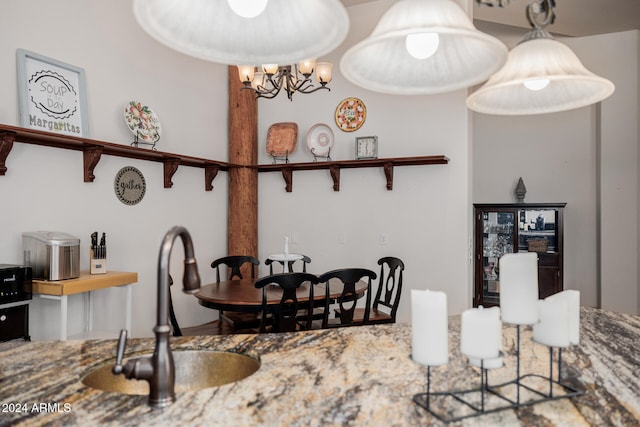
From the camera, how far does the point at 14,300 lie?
8.52ft

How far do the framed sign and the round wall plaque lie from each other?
47cm

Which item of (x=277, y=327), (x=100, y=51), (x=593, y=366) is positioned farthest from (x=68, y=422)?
(x=100, y=51)

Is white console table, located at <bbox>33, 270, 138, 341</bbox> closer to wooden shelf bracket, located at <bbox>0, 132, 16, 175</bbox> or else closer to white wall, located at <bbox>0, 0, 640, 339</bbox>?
white wall, located at <bbox>0, 0, 640, 339</bbox>

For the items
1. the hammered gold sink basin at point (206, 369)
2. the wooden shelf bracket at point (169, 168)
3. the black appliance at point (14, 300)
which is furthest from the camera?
the wooden shelf bracket at point (169, 168)

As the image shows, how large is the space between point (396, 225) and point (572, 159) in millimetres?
2960

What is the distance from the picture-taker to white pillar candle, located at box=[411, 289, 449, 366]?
0.93m

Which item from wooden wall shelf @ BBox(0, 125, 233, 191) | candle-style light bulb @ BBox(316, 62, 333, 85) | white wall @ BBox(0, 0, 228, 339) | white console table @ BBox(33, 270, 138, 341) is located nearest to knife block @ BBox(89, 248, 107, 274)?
white console table @ BBox(33, 270, 138, 341)

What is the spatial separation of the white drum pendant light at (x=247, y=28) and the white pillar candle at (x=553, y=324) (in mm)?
804

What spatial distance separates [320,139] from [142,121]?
174 centimetres

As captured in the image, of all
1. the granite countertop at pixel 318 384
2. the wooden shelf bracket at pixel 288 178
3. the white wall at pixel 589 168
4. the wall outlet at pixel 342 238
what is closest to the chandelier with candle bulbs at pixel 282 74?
the wooden shelf bracket at pixel 288 178

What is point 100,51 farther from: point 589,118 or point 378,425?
point 589,118

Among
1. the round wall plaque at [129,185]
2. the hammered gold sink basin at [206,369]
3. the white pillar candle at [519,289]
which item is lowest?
the hammered gold sink basin at [206,369]

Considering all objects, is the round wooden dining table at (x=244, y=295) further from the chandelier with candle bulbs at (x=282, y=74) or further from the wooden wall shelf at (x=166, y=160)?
the chandelier with candle bulbs at (x=282, y=74)

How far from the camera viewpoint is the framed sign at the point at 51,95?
2.94 meters
